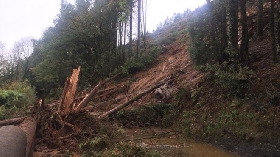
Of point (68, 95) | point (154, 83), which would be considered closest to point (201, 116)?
point (68, 95)

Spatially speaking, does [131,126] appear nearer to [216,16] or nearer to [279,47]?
[216,16]

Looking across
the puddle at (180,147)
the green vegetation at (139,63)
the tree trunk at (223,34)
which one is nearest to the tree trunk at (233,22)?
the tree trunk at (223,34)

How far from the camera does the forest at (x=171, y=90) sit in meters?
9.16

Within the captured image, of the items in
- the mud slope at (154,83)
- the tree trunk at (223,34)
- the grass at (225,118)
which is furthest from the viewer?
the mud slope at (154,83)

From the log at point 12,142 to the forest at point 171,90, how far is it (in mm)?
1067

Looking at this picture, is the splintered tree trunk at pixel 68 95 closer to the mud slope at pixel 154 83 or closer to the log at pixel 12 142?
the mud slope at pixel 154 83

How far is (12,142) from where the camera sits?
627cm

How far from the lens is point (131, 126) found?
13.6 metres

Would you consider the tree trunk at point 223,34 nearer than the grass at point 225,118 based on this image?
No

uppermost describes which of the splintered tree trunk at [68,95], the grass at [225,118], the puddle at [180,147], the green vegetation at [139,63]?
the green vegetation at [139,63]

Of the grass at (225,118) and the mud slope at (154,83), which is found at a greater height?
the mud slope at (154,83)

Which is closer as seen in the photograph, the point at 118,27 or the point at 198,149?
the point at 198,149

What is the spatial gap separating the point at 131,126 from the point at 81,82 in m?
12.1

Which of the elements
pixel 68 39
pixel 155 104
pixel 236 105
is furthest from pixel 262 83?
pixel 68 39
